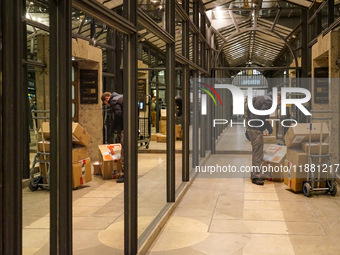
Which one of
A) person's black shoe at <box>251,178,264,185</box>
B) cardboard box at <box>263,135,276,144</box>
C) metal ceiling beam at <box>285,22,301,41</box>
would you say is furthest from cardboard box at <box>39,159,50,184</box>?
cardboard box at <box>263,135,276,144</box>

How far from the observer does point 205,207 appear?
530 centimetres

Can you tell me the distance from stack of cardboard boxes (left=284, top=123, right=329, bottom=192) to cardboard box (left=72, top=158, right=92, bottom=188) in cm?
308

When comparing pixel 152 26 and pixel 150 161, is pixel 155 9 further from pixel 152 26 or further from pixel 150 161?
pixel 150 161

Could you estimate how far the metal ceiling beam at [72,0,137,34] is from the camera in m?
2.32

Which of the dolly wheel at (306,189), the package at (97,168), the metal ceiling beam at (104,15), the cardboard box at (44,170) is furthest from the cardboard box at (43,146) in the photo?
the dolly wheel at (306,189)

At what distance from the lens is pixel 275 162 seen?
6.95 metres

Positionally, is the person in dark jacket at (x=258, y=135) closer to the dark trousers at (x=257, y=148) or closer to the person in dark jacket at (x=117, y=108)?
the dark trousers at (x=257, y=148)

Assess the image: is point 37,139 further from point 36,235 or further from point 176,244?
point 176,244

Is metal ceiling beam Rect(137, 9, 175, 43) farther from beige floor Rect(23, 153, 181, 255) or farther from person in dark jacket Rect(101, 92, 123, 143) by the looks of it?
beige floor Rect(23, 153, 181, 255)

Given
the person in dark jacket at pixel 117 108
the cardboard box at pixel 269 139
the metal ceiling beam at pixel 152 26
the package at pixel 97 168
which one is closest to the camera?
the metal ceiling beam at pixel 152 26

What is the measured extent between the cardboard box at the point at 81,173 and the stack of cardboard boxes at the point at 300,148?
3079mm

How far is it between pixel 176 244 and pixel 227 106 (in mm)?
10508

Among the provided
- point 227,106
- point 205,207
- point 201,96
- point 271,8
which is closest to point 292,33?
point 271,8

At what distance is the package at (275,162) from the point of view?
6930mm
